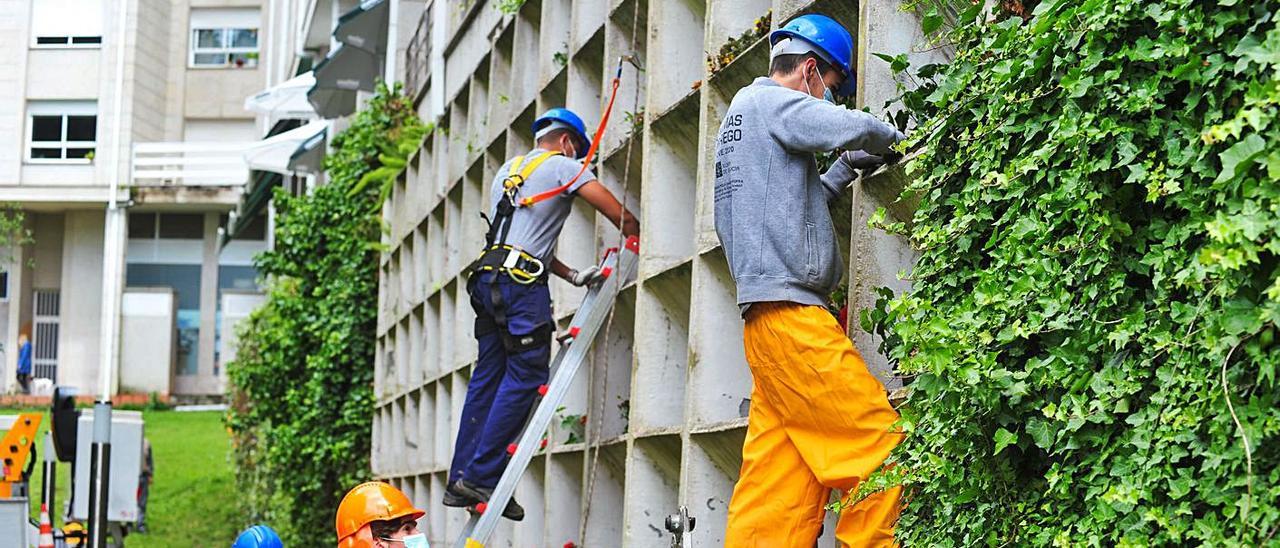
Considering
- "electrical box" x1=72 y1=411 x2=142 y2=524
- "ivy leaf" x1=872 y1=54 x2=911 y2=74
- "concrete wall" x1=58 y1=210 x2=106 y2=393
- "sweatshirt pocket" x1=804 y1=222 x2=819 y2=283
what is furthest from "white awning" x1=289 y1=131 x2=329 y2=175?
"ivy leaf" x1=872 y1=54 x2=911 y2=74

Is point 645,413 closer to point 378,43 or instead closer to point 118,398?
point 378,43

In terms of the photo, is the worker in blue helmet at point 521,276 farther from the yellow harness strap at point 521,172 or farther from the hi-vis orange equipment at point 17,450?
the hi-vis orange equipment at point 17,450

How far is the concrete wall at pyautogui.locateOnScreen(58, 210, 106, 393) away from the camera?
4566 centimetres

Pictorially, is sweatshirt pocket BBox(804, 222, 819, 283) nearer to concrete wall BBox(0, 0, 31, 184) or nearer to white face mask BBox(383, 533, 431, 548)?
white face mask BBox(383, 533, 431, 548)

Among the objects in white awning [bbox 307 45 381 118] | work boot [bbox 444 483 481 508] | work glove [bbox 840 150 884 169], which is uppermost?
white awning [bbox 307 45 381 118]

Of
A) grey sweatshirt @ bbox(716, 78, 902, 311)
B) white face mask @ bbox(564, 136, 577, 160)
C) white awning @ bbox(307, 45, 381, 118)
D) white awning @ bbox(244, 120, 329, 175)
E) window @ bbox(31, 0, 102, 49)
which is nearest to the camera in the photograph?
grey sweatshirt @ bbox(716, 78, 902, 311)

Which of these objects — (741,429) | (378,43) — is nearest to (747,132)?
(741,429)

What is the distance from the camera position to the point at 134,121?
145 ft

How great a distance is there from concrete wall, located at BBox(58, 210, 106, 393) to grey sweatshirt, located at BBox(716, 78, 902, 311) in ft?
140

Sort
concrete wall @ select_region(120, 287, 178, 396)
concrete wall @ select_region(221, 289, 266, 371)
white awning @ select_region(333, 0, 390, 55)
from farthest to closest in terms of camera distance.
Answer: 1. concrete wall @ select_region(221, 289, 266, 371)
2. concrete wall @ select_region(120, 287, 178, 396)
3. white awning @ select_region(333, 0, 390, 55)

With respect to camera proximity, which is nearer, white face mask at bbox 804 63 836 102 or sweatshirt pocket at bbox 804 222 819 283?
sweatshirt pocket at bbox 804 222 819 283

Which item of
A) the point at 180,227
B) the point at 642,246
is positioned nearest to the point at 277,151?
the point at 180,227

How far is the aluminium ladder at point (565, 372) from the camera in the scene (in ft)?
25.4

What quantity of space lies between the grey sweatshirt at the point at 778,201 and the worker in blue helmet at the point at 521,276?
2.88 m
